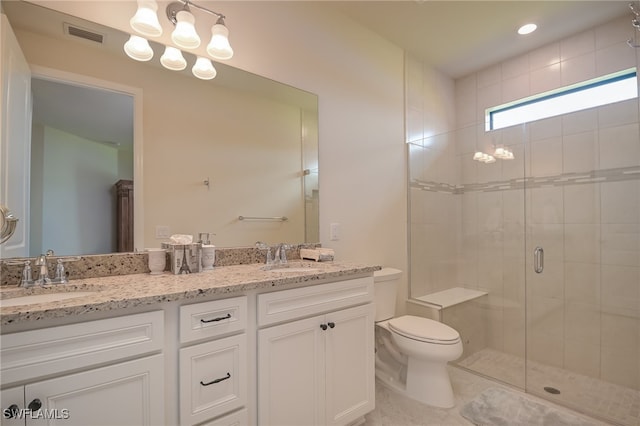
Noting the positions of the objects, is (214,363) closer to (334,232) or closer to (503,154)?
(334,232)

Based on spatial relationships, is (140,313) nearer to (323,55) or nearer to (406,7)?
(323,55)

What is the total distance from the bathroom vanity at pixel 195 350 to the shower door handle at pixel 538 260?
1650 mm

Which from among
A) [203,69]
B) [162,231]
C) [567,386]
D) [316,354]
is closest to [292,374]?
[316,354]

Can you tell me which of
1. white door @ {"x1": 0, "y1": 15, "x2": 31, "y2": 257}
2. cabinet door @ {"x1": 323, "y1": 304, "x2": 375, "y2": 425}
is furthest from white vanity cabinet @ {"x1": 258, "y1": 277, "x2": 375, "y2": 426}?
white door @ {"x1": 0, "y1": 15, "x2": 31, "y2": 257}

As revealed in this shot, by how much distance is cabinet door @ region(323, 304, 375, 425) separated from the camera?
4.86 ft

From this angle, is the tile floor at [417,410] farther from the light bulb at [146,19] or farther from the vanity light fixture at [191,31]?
the light bulb at [146,19]

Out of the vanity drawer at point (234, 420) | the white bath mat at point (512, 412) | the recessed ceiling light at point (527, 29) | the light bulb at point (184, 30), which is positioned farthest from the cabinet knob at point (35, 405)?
the recessed ceiling light at point (527, 29)

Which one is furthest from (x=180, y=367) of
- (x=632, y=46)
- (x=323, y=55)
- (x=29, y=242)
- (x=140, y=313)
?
(x=632, y=46)

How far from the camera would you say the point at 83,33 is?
1371mm

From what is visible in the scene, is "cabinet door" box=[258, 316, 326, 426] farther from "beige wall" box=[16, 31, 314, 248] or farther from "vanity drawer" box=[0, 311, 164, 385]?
"beige wall" box=[16, 31, 314, 248]

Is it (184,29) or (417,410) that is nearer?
(184,29)

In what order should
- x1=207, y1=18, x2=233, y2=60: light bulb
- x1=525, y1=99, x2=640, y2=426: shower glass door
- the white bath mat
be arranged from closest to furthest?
x1=207, y1=18, x2=233, y2=60: light bulb < the white bath mat < x1=525, y1=99, x2=640, y2=426: shower glass door

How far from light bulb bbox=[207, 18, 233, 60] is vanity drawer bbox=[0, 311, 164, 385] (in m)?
1.33

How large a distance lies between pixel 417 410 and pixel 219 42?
2.40 m
